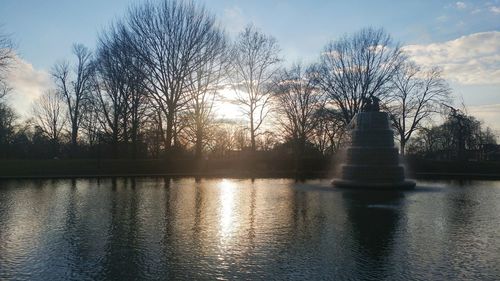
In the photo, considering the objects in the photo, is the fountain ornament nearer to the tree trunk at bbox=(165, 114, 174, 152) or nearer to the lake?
the lake

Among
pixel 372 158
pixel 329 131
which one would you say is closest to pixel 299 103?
pixel 329 131

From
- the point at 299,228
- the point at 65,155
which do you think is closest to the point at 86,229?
the point at 299,228

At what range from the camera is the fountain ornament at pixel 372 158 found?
2098 cm

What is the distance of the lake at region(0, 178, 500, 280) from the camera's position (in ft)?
21.5

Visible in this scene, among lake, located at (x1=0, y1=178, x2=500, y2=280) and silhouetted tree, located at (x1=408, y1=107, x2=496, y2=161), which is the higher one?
silhouetted tree, located at (x1=408, y1=107, x2=496, y2=161)

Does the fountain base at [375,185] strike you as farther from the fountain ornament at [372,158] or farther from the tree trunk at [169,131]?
the tree trunk at [169,131]

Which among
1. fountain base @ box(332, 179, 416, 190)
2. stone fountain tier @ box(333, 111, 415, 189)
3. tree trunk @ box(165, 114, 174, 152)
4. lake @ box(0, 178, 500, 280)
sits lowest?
lake @ box(0, 178, 500, 280)

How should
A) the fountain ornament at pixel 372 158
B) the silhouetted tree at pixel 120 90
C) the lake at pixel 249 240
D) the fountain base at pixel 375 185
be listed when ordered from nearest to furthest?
the lake at pixel 249 240 → the fountain base at pixel 375 185 → the fountain ornament at pixel 372 158 → the silhouetted tree at pixel 120 90

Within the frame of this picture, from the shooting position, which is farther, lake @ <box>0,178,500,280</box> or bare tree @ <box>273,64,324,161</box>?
bare tree @ <box>273,64,324,161</box>

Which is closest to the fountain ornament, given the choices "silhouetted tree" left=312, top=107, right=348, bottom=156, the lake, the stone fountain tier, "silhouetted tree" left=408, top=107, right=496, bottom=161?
the stone fountain tier

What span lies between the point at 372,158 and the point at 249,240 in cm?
1459

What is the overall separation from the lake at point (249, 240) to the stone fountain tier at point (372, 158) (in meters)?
5.81

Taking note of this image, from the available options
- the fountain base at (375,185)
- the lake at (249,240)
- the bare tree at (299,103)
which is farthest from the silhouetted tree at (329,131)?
the lake at (249,240)

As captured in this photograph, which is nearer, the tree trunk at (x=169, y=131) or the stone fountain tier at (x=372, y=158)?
the stone fountain tier at (x=372, y=158)
